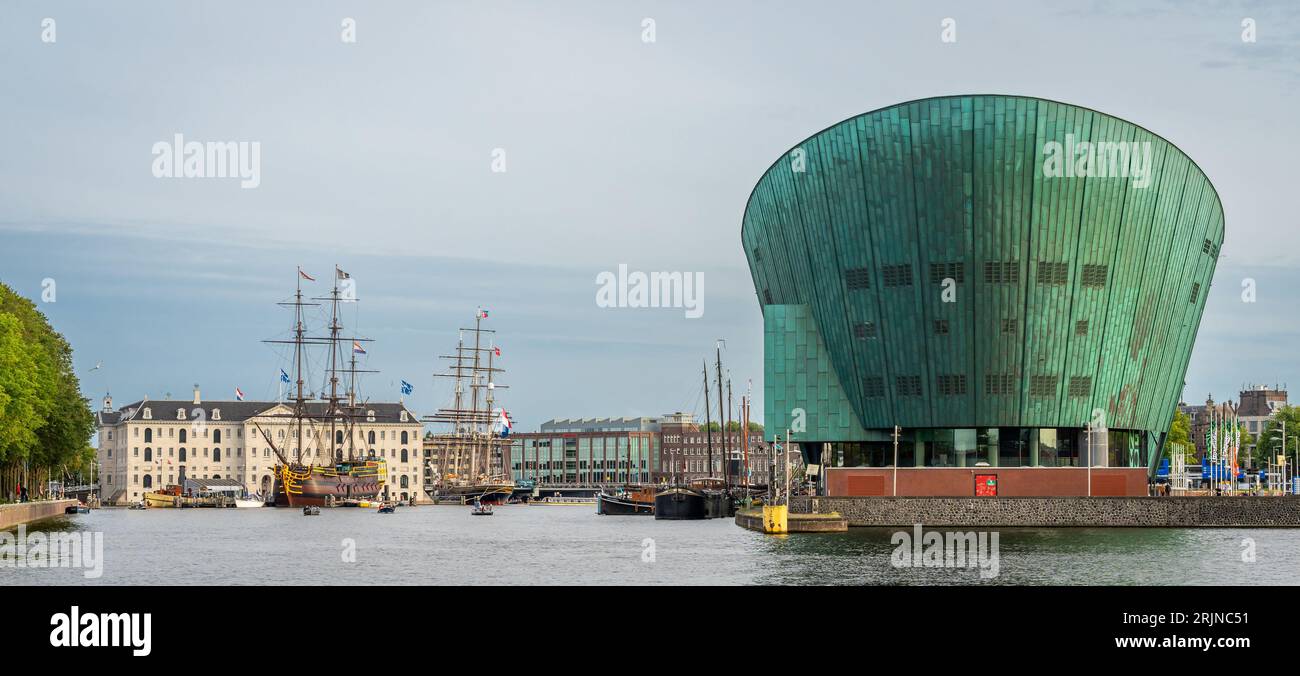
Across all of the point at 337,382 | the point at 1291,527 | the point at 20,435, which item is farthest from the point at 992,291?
the point at 337,382

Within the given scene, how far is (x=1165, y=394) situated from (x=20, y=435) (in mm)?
79481

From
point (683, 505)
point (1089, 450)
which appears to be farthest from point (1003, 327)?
point (683, 505)

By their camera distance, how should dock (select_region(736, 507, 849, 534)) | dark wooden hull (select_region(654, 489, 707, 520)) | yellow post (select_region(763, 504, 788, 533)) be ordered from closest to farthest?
1. yellow post (select_region(763, 504, 788, 533))
2. dock (select_region(736, 507, 849, 534))
3. dark wooden hull (select_region(654, 489, 707, 520))

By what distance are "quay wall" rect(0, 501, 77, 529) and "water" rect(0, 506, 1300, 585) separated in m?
2.53

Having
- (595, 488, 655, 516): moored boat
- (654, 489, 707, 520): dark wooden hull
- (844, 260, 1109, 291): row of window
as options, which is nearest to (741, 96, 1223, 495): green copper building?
(844, 260, 1109, 291): row of window

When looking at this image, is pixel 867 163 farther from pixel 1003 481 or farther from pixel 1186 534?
pixel 1186 534

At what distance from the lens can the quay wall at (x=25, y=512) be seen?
9150 centimetres

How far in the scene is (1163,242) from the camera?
102m

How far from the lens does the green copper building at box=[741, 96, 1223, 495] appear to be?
9831cm

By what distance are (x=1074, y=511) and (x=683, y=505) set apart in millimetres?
48318

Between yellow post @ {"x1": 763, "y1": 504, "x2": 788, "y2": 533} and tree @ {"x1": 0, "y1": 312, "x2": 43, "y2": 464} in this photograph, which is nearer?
tree @ {"x1": 0, "y1": 312, "x2": 43, "y2": 464}

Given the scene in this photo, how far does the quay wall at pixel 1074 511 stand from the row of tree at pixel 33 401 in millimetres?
49264

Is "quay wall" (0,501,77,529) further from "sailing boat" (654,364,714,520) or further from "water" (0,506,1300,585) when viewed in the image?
"sailing boat" (654,364,714,520)
